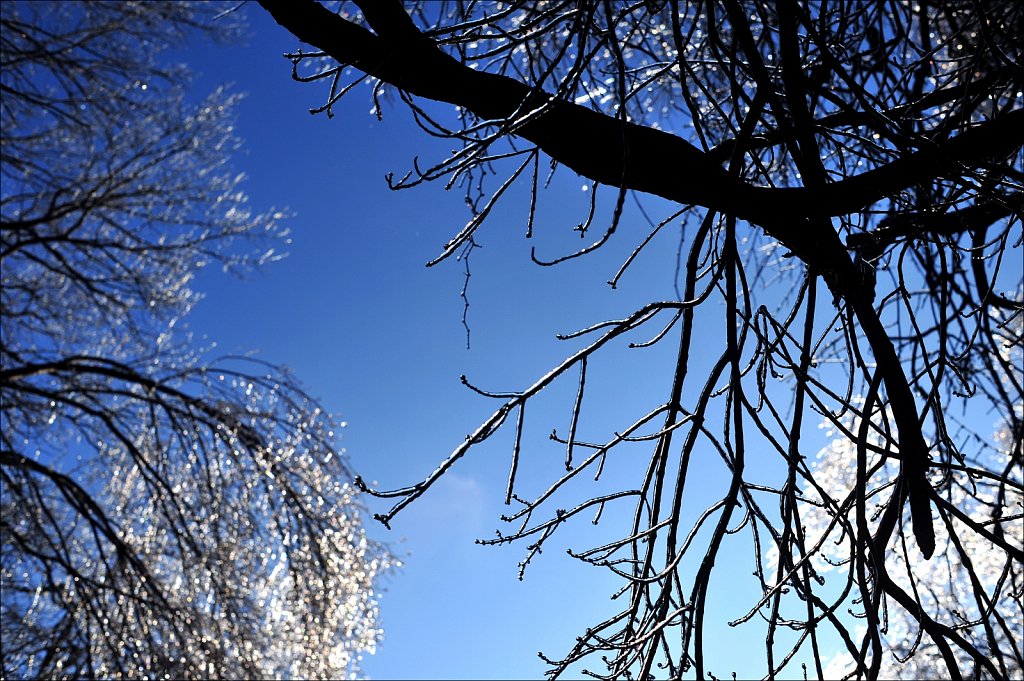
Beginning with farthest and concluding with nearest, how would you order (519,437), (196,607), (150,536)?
→ 1. (150,536)
2. (196,607)
3. (519,437)

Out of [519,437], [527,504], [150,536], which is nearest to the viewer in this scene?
[519,437]

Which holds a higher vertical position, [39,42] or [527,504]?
[39,42]

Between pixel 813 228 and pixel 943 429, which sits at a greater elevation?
pixel 813 228

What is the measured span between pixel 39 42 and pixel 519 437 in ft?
16.8

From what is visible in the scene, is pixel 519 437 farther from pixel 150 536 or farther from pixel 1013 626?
pixel 1013 626

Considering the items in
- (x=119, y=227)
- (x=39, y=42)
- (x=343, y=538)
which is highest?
(x=39, y=42)

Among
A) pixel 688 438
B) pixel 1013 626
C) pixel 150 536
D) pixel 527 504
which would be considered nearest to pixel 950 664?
pixel 688 438

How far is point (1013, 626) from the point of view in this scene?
7.32 metres

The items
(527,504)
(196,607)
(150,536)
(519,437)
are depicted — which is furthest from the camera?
(150,536)

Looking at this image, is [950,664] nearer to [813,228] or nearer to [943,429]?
[943,429]

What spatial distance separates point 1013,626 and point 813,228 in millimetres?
7494

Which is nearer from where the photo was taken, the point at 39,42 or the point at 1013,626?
the point at 39,42

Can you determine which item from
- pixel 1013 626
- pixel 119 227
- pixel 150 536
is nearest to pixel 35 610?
pixel 150 536

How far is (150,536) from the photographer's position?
5.22 meters
